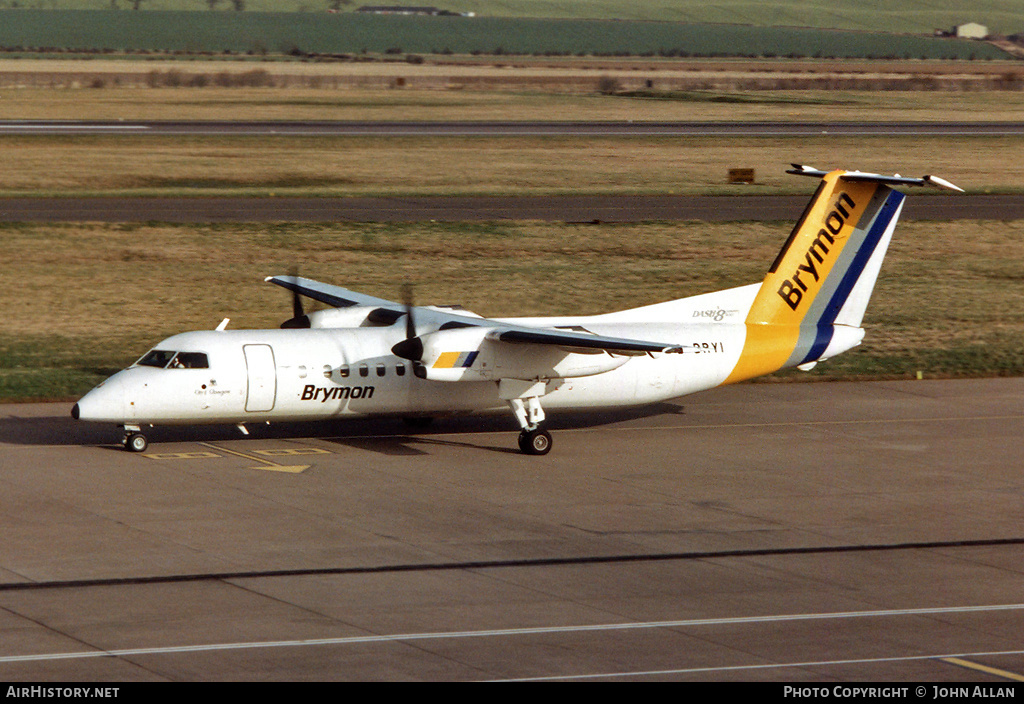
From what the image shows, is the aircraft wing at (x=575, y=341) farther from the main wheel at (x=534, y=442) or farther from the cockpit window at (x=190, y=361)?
the cockpit window at (x=190, y=361)

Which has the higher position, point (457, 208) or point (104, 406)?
point (457, 208)

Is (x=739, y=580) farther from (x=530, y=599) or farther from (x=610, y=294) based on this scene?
(x=610, y=294)

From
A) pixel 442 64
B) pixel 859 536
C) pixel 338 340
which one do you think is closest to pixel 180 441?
pixel 338 340

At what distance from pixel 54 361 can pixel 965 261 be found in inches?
1279

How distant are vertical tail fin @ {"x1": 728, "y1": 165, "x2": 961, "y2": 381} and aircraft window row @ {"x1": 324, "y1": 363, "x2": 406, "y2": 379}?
7373mm

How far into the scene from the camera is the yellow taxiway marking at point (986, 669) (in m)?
14.4

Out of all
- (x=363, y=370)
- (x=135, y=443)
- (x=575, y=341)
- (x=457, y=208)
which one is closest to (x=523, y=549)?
(x=575, y=341)

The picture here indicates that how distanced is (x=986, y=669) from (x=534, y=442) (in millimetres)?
11925

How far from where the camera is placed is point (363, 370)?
25.2 metres

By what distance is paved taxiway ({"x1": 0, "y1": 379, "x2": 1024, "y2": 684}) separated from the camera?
15102 mm

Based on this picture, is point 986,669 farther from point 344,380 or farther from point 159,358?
point 159,358

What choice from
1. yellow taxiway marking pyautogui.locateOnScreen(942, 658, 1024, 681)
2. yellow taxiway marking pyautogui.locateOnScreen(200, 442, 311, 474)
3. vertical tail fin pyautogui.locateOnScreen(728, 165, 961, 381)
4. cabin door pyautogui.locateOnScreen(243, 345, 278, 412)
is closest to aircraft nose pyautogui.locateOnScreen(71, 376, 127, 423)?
cabin door pyautogui.locateOnScreen(243, 345, 278, 412)

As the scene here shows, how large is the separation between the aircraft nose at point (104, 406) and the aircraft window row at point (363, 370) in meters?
3.62

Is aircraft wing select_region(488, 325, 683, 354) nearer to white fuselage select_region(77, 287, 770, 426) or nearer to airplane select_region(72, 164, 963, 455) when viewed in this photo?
airplane select_region(72, 164, 963, 455)
